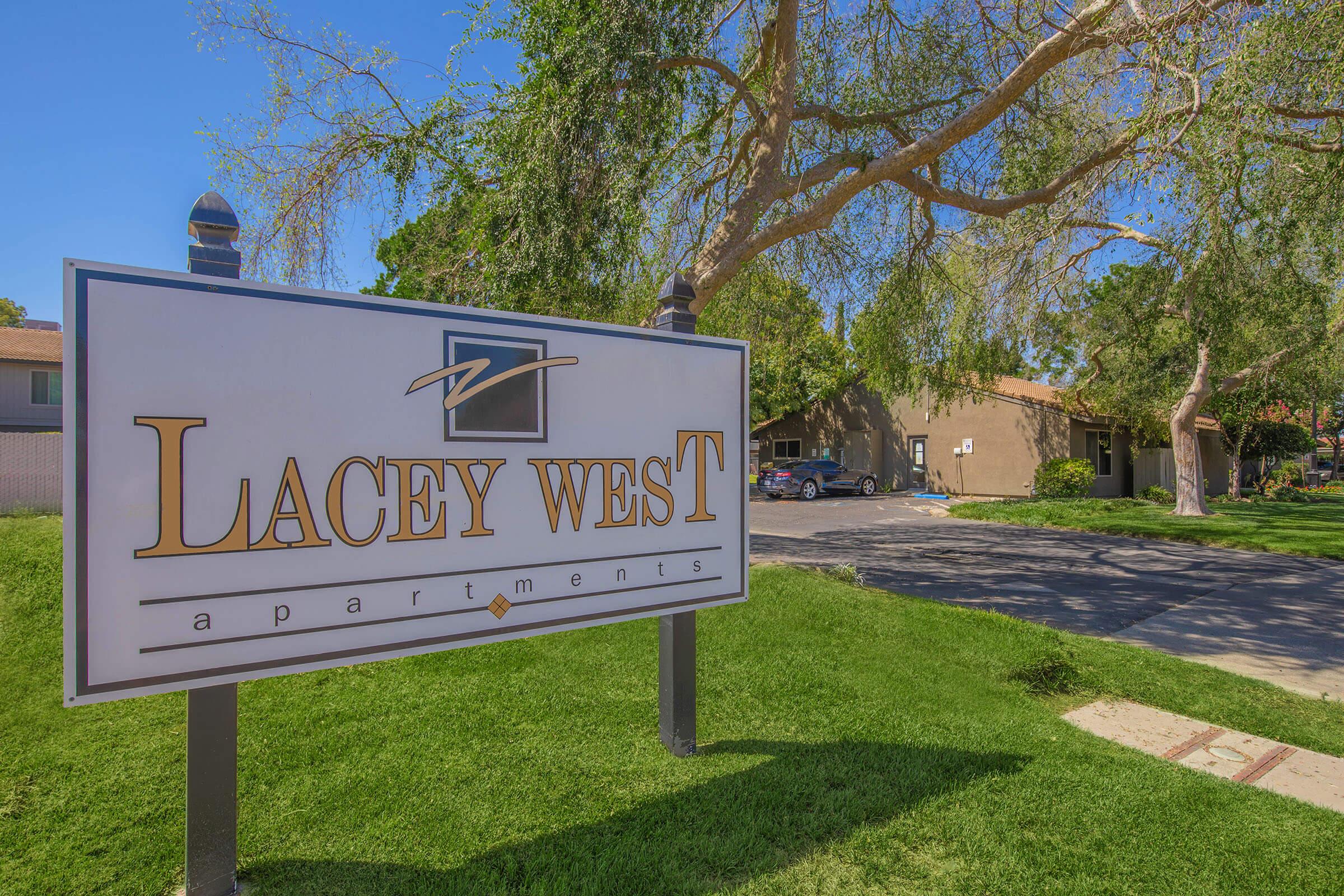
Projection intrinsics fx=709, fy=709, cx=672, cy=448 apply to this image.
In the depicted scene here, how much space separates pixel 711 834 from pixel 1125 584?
888 centimetres

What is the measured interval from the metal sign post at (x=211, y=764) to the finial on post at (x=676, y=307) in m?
1.99

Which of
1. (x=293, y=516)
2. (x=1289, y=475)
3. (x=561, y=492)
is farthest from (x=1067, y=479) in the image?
(x=293, y=516)

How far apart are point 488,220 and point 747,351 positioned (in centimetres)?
440

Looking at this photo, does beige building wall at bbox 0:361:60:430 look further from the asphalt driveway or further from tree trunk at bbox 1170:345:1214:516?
tree trunk at bbox 1170:345:1214:516

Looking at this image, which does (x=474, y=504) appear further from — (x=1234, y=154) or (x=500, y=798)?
(x=1234, y=154)

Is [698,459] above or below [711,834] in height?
above

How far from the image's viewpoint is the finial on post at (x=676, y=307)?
12.4 ft

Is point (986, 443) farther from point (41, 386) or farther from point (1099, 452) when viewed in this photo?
point (41, 386)

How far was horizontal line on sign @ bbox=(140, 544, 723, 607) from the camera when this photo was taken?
234cm

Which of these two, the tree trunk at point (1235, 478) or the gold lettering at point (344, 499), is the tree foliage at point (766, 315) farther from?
the tree trunk at point (1235, 478)

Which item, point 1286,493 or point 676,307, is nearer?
point 676,307

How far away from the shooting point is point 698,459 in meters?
3.69

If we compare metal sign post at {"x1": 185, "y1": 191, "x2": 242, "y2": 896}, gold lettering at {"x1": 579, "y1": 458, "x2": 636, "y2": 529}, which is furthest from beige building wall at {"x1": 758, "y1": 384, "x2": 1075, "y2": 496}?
metal sign post at {"x1": 185, "y1": 191, "x2": 242, "y2": 896}

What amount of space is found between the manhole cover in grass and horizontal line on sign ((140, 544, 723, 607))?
3.19 metres
